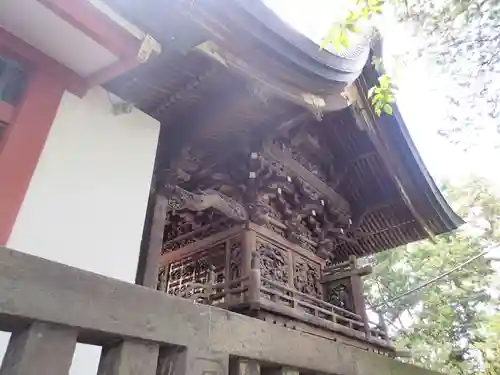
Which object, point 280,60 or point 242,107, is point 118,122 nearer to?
point 242,107

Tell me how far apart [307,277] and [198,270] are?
1.28 m

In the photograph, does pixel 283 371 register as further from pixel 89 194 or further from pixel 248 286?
pixel 248 286

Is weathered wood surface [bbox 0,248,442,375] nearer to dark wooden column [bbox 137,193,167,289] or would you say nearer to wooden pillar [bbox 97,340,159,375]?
wooden pillar [bbox 97,340,159,375]

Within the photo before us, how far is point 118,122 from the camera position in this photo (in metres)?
3.31

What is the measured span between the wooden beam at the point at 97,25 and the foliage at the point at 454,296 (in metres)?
10.1

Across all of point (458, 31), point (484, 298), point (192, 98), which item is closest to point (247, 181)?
point (192, 98)

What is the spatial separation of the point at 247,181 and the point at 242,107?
1115 mm

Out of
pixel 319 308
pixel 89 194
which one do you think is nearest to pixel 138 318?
pixel 89 194

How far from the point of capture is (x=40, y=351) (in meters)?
0.85

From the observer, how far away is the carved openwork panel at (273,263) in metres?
4.40

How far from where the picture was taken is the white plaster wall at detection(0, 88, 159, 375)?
2.52 m

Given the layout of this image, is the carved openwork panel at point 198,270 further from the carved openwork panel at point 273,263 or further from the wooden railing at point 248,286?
the carved openwork panel at point 273,263

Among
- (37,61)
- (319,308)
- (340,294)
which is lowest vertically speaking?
(319,308)

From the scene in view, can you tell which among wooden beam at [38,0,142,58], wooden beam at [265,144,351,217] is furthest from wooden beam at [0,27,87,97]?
wooden beam at [265,144,351,217]
